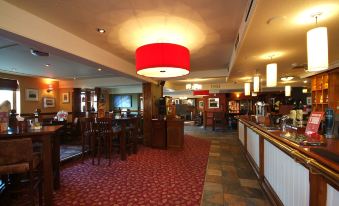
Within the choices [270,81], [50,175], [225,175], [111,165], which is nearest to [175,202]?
[225,175]

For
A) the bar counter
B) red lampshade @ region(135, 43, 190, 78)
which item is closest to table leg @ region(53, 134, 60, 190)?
red lampshade @ region(135, 43, 190, 78)

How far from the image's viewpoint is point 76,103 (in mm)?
8438

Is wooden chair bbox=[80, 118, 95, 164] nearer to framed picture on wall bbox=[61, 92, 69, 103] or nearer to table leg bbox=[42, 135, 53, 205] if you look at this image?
table leg bbox=[42, 135, 53, 205]

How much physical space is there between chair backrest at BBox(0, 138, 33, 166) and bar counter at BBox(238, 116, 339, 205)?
2827 mm

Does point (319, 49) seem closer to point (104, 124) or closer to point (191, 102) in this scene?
point (104, 124)

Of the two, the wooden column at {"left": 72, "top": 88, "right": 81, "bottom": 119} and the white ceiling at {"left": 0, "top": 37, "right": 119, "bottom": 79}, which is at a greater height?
the white ceiling at {"left": 0, "top": 37, "right": 119, "bottom": 79}

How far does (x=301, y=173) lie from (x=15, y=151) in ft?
9.83

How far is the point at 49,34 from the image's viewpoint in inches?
98.6

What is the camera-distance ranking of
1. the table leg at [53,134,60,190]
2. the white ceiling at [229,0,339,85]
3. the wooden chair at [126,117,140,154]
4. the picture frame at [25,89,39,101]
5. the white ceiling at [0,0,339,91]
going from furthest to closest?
the picture frame at [25,89,39,101]
the wooden chair at [126,117,140,154]
the table leg at [53,134,60,190]
the white ceiling at [0,0,339,91]
the white ceiling at [229,0,339,85]

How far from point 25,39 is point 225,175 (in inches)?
150

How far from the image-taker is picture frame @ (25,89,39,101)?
6855 millimetres

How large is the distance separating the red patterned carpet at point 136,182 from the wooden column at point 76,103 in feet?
15.7

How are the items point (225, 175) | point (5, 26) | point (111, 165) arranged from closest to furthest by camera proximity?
1. point (5, 26)
2. point (225, 175)
3. point (111, 165)

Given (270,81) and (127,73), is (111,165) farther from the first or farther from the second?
(270,81)
